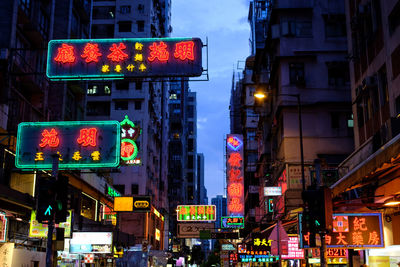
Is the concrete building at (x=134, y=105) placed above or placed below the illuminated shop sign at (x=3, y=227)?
above

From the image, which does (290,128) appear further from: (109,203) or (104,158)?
(104,158)

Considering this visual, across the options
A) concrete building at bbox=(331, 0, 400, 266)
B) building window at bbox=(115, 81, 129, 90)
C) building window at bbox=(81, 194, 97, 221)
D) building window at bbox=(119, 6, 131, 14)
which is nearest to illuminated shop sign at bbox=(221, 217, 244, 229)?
building window at bbox=(81, 194, 97, 221)

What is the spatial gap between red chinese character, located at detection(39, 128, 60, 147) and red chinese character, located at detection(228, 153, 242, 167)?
117 ft

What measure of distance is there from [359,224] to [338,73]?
90.9 ft

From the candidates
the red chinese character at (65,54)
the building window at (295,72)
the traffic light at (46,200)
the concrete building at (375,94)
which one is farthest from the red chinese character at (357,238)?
the building window at (295,72)

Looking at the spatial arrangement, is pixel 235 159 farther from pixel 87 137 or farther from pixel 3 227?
pixel 3 227

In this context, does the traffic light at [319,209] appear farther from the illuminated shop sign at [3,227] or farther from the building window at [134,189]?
the building window at [134,189]

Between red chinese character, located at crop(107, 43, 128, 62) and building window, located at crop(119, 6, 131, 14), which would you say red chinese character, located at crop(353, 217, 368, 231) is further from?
building window, located at crop(119, 6, 131, 14)

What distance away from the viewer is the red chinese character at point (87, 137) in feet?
64.2

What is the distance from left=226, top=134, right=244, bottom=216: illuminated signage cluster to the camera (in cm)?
5234

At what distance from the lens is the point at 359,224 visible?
13.1 m

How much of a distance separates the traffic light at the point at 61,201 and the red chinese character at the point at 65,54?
8.00m

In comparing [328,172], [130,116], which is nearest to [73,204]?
[328,172]

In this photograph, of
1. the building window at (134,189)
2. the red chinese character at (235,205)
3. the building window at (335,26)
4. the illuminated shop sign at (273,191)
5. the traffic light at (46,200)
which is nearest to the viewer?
the traffic light at (46,200)
